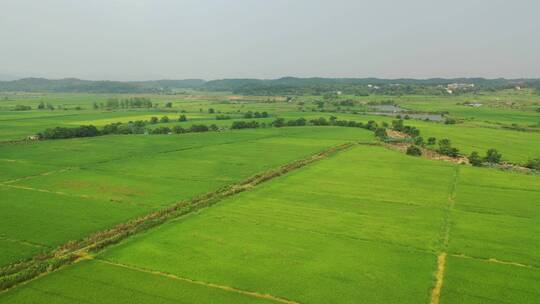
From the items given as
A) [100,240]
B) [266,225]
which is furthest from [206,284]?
[100,240]

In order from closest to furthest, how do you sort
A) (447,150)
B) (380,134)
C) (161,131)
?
(447,150)
(380,134)
(161,131)

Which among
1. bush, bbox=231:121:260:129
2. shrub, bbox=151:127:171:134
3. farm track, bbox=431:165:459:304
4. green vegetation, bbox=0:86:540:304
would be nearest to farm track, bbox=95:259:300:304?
green vegetation, bbox=0:86:540:304

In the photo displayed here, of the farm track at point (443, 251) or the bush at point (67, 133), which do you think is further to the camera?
the bush at point (67, 133)

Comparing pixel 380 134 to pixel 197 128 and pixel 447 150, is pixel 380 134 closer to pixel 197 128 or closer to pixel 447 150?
pixel 447 150

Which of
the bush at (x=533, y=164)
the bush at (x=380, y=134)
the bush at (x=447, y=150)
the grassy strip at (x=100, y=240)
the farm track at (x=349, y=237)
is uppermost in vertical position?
the bush at (x=380, y=134)

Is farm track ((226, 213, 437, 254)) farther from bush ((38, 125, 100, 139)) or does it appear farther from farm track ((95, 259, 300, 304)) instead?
bush ((38, 125, 100, 139))

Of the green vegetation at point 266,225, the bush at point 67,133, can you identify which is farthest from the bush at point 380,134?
the bush at point 67,133

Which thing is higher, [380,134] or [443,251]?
[380,134]

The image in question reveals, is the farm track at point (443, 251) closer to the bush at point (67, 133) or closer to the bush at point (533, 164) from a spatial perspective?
the bush at point (533, 164)

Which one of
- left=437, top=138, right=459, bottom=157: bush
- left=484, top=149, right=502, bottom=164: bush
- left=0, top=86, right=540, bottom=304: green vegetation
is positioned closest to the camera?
left=0, top=86, right=540, bottom=304: green vegetation

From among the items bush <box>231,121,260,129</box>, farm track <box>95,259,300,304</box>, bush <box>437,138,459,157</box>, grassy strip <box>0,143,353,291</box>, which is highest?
bush <box>231,121,260,129</box>
